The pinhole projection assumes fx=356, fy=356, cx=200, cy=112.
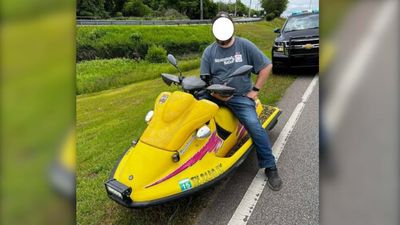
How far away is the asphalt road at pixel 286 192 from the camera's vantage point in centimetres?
313

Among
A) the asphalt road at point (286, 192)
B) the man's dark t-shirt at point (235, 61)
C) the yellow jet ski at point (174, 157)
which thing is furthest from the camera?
the man's dark t-shirt at point (235, 61)

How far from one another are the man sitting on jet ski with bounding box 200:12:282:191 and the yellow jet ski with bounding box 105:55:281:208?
0.30m

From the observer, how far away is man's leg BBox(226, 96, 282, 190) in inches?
145

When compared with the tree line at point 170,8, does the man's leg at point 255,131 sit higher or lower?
lower

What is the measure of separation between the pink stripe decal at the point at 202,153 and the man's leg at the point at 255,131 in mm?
397

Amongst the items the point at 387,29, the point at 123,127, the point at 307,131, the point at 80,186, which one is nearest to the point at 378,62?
the point at 387,29

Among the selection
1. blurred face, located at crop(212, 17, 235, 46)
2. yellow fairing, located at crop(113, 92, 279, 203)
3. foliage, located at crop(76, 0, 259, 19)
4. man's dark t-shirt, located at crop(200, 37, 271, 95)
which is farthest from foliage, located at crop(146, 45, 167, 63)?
foliage, located at crop(76, 0, 259, 19)

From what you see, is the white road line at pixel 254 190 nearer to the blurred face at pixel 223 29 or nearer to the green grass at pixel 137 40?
the blurred face at pixel 223 29

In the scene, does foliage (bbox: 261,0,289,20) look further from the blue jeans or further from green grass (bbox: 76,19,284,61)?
the blue jeans

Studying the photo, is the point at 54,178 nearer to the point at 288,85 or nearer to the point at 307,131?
the point at 307,131

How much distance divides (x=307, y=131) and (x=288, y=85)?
322 centimetres

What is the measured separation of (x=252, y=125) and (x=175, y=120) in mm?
991

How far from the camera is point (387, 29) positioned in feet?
1.78

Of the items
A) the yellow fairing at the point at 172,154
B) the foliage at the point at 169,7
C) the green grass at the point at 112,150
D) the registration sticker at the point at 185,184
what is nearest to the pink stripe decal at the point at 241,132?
the yellow fairing at the point at 172,154
